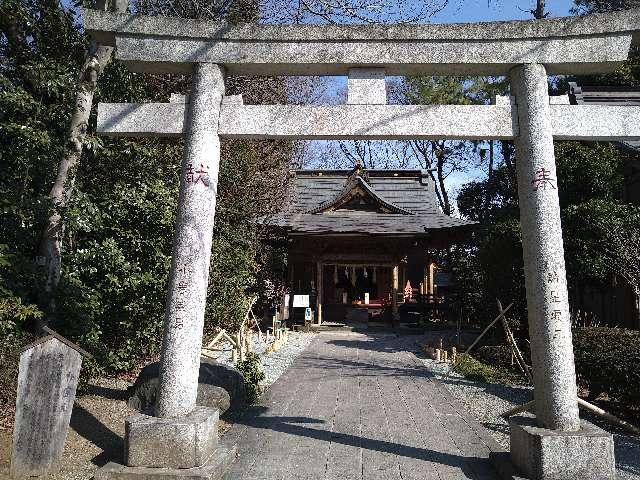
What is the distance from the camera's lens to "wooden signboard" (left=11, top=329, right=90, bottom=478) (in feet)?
14.0

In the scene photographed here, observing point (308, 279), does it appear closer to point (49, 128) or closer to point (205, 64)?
point (49, 128)

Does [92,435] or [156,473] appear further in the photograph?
[92,435]

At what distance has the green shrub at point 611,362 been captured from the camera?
21.8 ft

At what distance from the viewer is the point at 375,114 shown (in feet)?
15.6

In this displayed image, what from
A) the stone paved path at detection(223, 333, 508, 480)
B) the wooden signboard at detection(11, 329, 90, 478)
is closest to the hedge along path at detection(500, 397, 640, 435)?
the stone paved path at detection(223, 333, 508, 480)

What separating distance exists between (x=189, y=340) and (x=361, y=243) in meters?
14.7

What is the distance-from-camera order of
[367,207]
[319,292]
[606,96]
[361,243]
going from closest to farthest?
1. [606,96]
2. [319,292]
3. [361,243]
4. [367,207]

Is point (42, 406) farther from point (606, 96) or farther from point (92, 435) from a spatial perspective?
point (606, 96)

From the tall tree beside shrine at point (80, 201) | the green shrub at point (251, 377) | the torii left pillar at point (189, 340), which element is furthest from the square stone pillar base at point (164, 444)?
the green shrub at point (251, 377)

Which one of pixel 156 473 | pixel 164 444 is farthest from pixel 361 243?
pixel 156 473

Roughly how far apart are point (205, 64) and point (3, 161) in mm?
3987

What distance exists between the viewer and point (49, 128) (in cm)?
734

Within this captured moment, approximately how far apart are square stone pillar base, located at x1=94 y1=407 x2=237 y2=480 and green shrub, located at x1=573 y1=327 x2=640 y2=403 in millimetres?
5974

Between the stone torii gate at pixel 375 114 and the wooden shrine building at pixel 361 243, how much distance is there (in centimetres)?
1200
